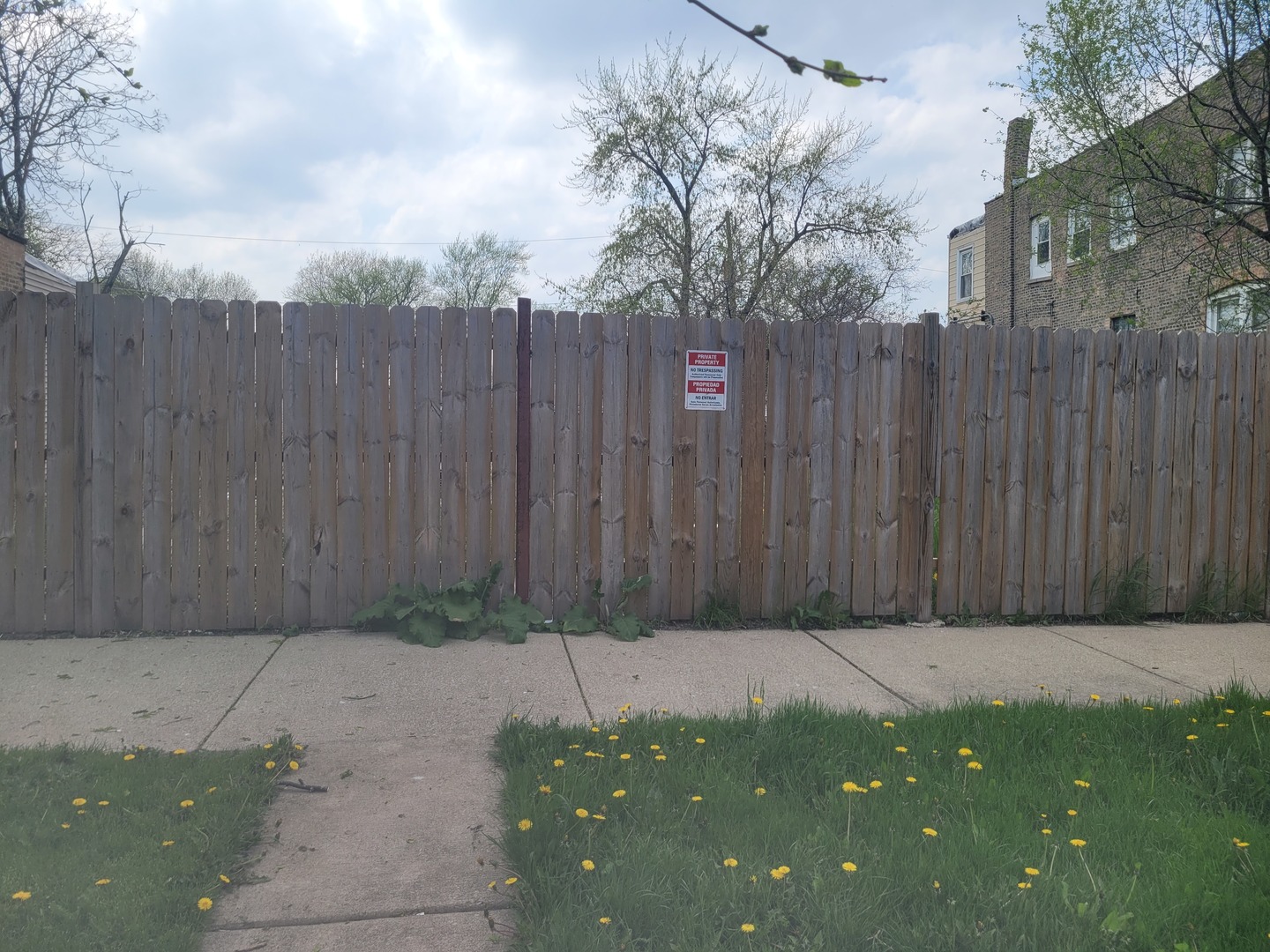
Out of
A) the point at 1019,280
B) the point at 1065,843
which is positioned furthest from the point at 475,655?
the point at 1019,280

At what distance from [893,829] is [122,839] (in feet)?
8.27

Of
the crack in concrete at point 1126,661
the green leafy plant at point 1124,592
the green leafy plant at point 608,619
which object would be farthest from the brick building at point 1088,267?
the green leafy plant at point 608,619

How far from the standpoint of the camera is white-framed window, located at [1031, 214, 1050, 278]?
87.9ft

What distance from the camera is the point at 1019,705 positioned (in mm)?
4648

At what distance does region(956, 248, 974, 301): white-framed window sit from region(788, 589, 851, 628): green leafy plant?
29.2 m

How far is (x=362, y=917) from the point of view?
286 centimetres

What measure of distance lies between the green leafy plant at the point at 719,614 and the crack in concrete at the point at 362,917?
366 cm

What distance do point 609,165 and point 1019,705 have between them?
25.1 meters

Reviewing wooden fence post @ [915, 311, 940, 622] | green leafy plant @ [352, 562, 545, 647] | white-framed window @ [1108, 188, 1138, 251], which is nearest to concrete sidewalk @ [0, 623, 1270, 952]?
green leafy plant @ [352, 562, 545, 647]

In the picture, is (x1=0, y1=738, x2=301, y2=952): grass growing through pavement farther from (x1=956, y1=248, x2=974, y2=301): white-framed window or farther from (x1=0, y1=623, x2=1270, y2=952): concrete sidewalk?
(x1=956, y1=248, x2=974, y2=301): white-framed window

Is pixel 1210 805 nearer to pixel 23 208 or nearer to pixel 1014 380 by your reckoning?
pixel 1014 380

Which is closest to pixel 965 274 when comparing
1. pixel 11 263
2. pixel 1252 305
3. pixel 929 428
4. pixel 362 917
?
pixel 1252 305

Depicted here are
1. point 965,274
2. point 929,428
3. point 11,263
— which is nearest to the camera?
point 929,428

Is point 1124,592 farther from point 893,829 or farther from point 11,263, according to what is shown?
point 11,263
